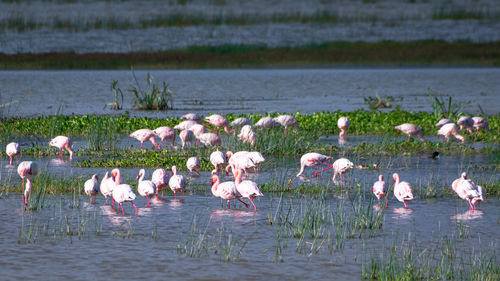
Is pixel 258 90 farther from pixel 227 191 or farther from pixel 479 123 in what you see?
pixel 227 191

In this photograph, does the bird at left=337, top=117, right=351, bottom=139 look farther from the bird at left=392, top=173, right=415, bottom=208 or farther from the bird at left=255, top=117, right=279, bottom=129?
the bird at left=392, top=173, right=415, bottom=208

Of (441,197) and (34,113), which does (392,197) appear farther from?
(34,113)

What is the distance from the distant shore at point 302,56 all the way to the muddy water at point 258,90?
2087mm

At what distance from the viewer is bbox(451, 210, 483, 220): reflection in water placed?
10695 mm

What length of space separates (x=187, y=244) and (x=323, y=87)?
114ft

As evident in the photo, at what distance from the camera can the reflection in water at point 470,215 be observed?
1070 centimetres

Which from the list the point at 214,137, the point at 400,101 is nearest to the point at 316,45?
the point at 400,101

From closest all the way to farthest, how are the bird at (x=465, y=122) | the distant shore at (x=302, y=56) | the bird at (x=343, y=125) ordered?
the bird at (x=465, y=122) < the bird at (x=343, y=125) < the distant shore at (x=302, y=56)

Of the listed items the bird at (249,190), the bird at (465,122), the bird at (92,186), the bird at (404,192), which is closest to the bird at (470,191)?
the bird at (404,192)

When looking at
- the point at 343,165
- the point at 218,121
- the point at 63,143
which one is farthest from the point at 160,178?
the point at 218,121

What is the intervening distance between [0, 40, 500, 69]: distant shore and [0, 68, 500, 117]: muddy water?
2087 millimetres

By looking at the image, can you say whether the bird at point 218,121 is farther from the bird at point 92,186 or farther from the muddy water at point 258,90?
the bird at point 92,186

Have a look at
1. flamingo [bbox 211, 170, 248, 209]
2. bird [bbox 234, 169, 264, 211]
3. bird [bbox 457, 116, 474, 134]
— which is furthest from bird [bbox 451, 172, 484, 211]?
bird [bbox 457, 116, 474, 134]

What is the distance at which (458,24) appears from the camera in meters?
74.2
